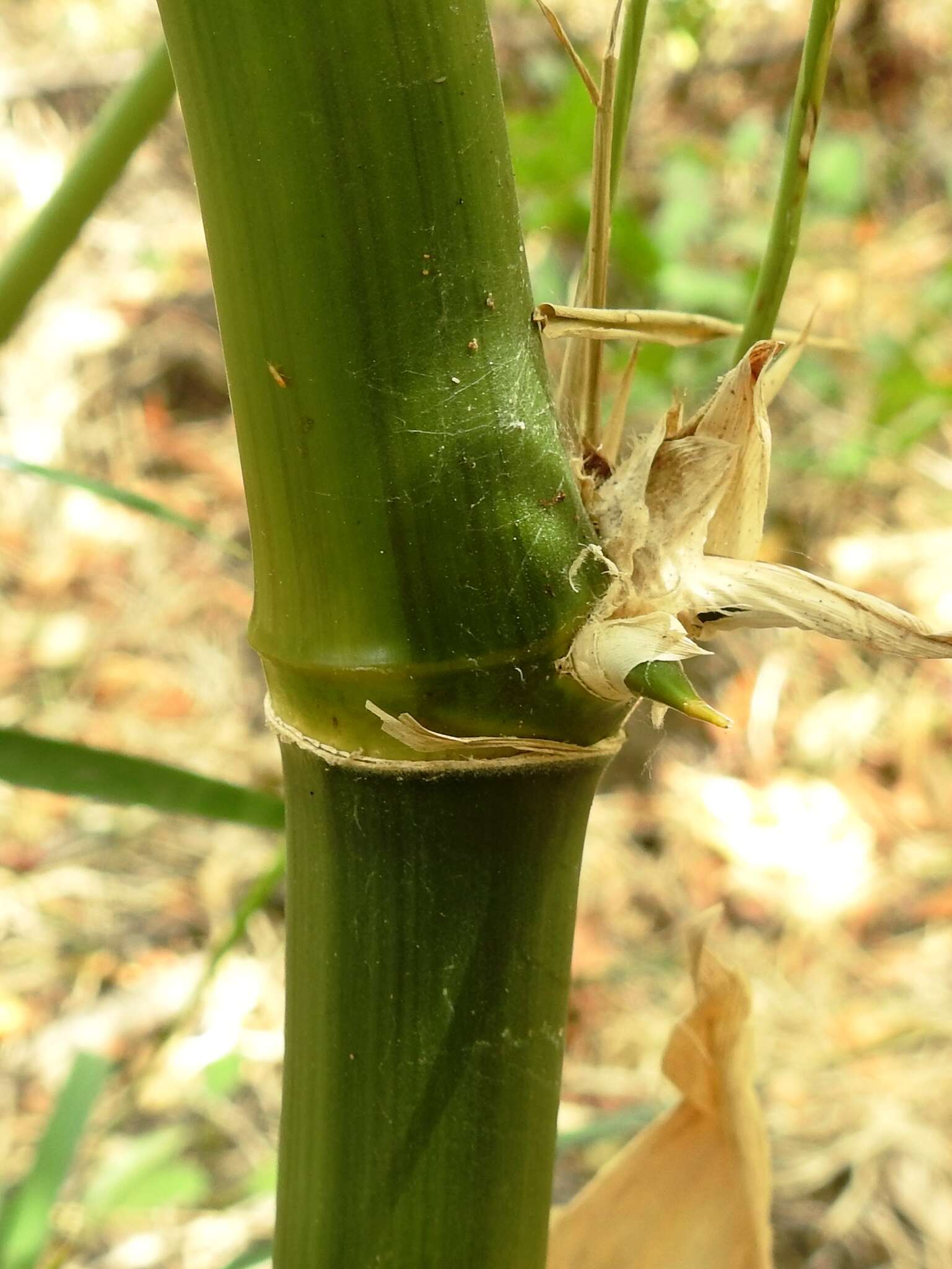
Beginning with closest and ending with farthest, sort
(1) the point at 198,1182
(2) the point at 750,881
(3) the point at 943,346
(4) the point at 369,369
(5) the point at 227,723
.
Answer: (4) the point at 369,369
(1) the point at 198,1182
(2) the point at 750,881
(5) the point at 227,723
(3) the point at 943,346

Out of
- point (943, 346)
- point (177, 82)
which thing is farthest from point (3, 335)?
point (943, 346)

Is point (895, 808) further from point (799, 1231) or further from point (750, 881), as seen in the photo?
point (799, 1231)

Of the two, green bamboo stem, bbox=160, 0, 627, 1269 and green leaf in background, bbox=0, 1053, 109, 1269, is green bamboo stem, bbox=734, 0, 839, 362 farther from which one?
green leaf in background, bbox=0, 1053, 109, 1269

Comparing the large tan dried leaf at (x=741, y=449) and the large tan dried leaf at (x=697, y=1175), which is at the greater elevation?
the large tan dried leaf at (x=741, y=449)

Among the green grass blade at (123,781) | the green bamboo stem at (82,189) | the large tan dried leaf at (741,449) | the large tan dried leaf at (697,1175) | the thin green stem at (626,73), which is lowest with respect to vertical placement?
the large tan dried leaf at (697,1175)

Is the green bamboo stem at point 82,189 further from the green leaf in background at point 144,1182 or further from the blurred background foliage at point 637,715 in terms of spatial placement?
the green leaf in background at point 144,1182

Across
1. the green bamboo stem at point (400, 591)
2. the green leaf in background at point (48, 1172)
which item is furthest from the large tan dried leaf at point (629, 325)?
the green leaf in background at point (48, 1172)
